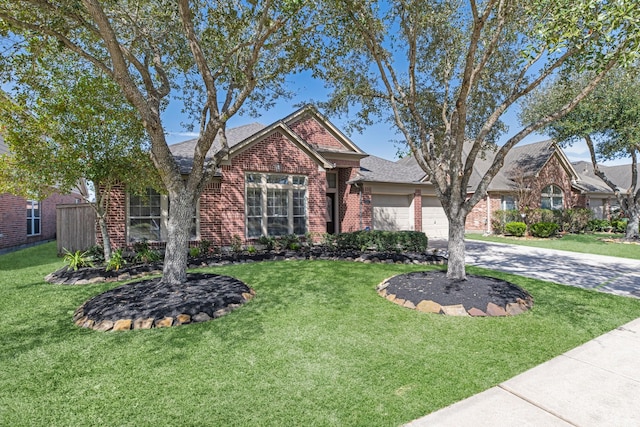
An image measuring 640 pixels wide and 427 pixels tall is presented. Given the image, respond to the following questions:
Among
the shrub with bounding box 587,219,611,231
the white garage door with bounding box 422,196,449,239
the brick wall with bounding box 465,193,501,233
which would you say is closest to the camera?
the white garage door with bounding box 422,196,449,239

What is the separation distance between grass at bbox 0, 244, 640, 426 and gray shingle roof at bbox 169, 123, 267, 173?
21.8 ft

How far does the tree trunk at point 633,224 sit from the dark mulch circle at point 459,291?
57.2ft

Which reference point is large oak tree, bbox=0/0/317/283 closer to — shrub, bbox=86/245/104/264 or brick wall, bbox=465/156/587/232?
shrub, bbox=86/245/104/264

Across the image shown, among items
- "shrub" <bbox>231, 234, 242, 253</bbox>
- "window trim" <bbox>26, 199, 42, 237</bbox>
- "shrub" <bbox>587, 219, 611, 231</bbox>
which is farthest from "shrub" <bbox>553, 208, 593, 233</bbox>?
"window trim" <bbox>26, 199, 42, 237</bbox>

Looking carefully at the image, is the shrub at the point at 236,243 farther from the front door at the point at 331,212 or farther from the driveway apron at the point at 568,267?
the driveway apron at the point at 568,267

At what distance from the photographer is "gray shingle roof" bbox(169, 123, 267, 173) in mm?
12125

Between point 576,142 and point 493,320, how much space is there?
19119mm

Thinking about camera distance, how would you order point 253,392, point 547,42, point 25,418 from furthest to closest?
point 547,42
point 253,392
point 25,418

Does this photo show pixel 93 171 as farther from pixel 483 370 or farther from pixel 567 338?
pixel 567 338

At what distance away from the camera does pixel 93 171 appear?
28.8 ft

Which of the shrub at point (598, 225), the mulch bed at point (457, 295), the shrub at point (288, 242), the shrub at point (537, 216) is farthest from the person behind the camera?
the shrub at point (598, 225)

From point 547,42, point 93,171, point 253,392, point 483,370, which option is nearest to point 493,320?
point 483,370

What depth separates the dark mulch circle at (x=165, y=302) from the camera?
523cm

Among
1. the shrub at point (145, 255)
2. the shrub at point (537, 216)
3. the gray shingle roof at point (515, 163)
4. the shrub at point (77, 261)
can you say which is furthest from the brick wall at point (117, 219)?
the shrub at point (537, 216)
